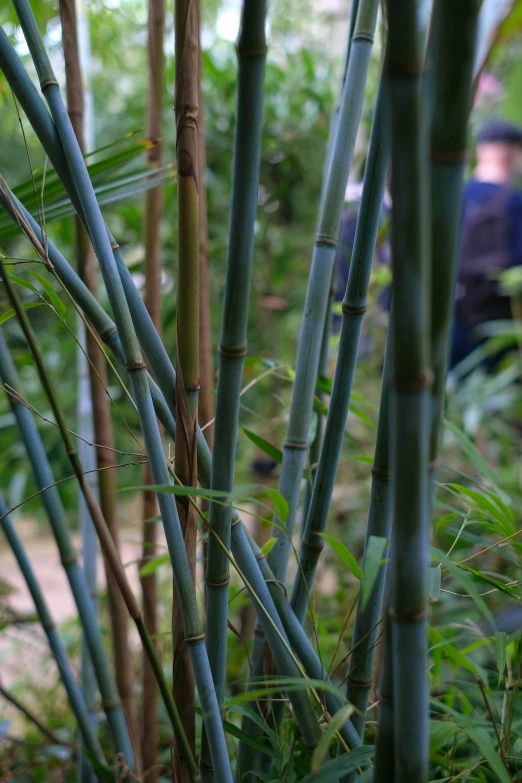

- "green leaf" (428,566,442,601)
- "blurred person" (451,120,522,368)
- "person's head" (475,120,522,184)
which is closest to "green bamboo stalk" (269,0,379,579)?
"green leaf" (428,566,442,601)

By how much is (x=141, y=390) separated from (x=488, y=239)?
5.06 ft

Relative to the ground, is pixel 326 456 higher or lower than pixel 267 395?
lower

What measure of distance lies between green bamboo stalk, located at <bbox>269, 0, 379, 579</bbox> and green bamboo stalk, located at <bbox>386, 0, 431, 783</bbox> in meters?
0.17

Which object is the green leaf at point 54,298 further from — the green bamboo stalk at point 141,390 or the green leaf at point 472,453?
the green leaf at point 472,453

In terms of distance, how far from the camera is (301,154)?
1.28 metres

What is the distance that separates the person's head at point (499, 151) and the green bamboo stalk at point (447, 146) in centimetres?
163

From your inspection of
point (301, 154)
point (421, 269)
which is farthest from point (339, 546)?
point (301, 154)

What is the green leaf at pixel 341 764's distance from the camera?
0.34 m

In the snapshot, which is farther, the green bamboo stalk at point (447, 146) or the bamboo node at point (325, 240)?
the bamboo node at point (325, 240)

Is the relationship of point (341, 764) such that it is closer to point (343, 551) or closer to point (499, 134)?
point (343, 551)

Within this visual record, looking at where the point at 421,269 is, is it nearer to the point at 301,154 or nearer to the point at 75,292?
the point at 75,292

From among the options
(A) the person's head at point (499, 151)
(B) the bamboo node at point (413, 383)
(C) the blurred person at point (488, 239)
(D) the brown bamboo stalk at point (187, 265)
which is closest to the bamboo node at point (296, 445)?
(D) the brown bamboo stalk at point (187, 265)

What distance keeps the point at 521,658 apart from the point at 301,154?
3.45 ft

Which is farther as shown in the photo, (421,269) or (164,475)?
(164,475)
